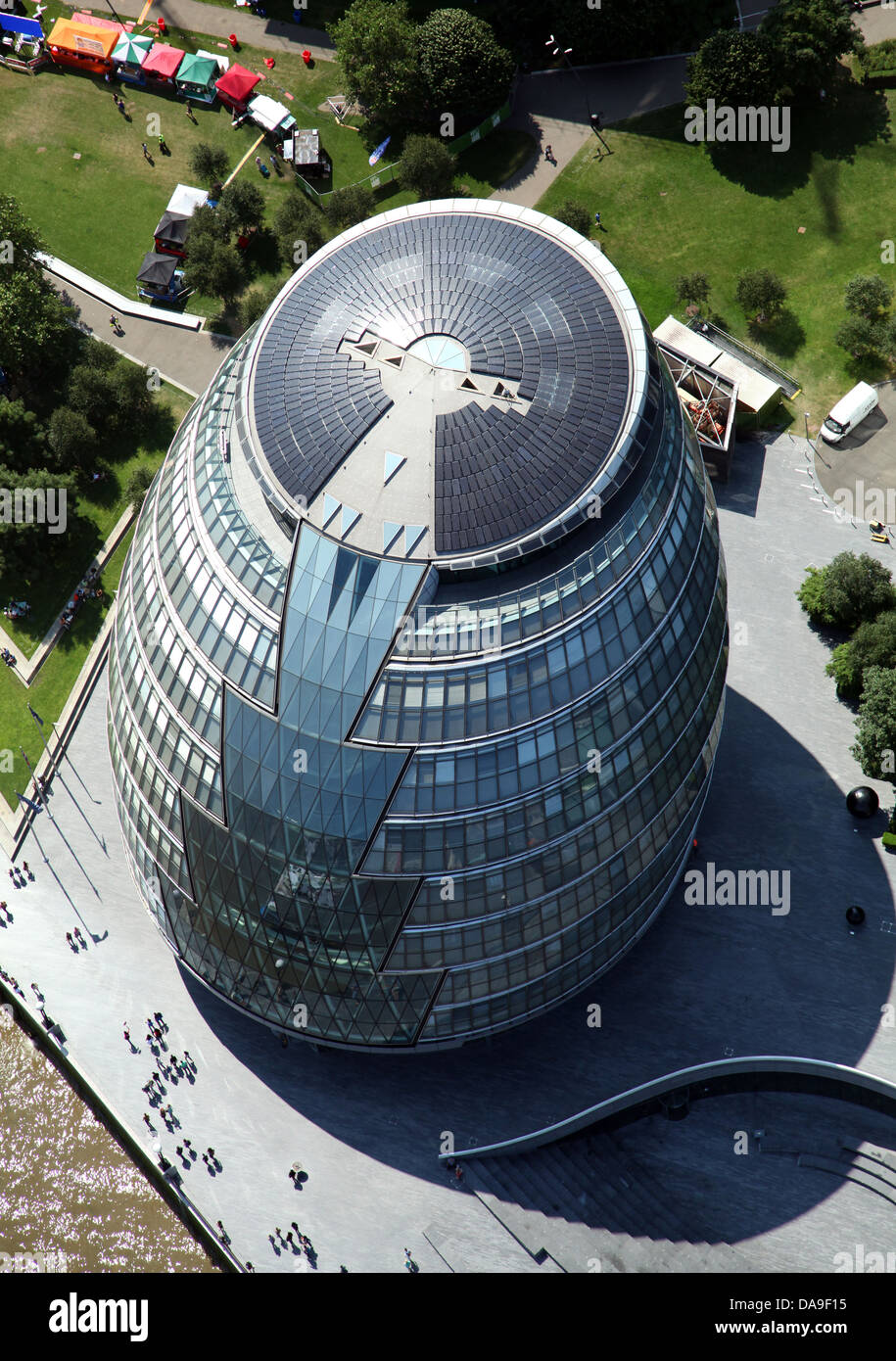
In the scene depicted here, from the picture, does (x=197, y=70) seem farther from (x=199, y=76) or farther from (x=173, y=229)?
(x=173, y=229)

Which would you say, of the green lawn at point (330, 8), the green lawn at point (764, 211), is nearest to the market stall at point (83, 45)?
the green lawn at point (330, 8)

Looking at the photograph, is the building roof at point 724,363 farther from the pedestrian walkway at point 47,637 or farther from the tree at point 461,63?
the pedestrian walkway at point 47,637

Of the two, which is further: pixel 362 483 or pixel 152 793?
pixel 152 793

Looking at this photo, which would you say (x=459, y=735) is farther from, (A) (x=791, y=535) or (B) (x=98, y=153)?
(B) (x=98, y=153)

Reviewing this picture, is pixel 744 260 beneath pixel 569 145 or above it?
beneath

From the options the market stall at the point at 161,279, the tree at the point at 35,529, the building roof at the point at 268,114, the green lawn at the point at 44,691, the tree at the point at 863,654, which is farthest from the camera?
the building roof at the point at 268,114

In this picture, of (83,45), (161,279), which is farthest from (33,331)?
(83,45)

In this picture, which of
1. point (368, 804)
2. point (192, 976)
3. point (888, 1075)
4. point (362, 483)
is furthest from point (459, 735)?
point (888, 1075)
